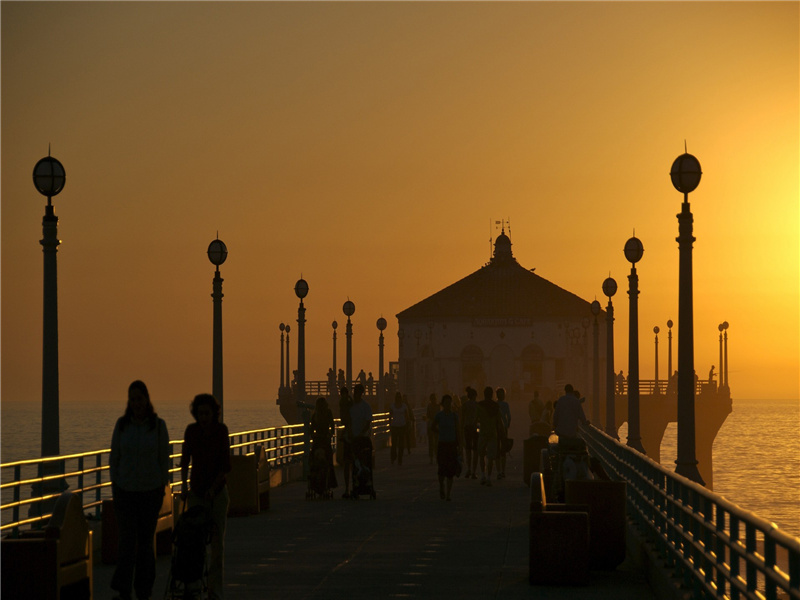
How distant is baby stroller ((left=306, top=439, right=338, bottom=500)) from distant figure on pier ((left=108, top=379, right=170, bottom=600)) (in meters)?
12.5

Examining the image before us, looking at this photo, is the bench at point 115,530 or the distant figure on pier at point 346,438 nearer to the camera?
the bench at point 115,530

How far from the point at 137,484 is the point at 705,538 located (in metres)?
4.71

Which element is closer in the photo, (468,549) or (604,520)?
(604,520)

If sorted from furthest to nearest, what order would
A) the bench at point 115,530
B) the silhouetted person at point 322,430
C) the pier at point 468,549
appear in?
the silhouetted person at point 322,430
the bench at point 115,530
the pier at point 468,549

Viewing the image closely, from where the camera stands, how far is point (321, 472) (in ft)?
82.3

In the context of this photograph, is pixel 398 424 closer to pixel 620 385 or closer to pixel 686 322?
pixel 686 322

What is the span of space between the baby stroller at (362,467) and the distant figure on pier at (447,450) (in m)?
1.23

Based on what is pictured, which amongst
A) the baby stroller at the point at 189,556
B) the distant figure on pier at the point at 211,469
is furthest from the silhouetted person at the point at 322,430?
the baby stroller at the point at 189,556

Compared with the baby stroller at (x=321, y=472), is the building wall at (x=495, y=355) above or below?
above

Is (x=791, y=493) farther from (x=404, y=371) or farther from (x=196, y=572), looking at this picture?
(x=196, y=572)

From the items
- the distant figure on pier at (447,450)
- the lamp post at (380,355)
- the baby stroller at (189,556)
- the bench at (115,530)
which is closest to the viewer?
the baby stroller at (189,556)

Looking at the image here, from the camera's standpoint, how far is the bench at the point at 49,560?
10.6 metres

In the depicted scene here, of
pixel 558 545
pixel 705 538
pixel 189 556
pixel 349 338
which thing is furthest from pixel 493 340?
pixel 705 538

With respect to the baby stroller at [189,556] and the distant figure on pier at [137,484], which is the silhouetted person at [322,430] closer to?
the distant figure on pier at [137,484]
